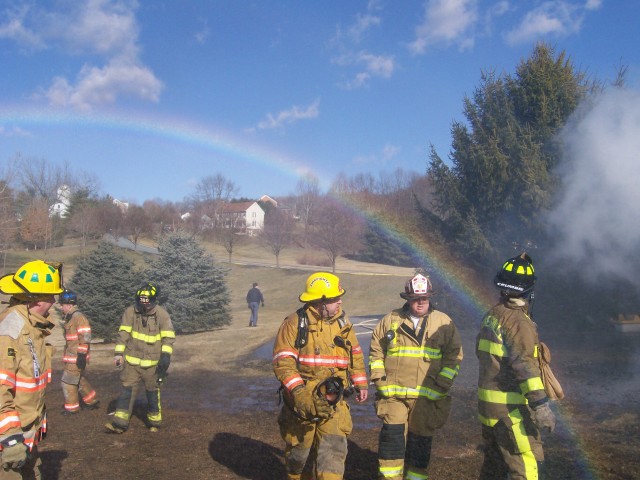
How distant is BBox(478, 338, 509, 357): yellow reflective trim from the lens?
14.4 feet

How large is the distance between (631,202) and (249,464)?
9.64m

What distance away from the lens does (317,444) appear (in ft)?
15.7

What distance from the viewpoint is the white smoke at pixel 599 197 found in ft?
38.6

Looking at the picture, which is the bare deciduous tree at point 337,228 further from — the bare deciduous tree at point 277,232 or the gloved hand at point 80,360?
the gloved hand at point 80,360

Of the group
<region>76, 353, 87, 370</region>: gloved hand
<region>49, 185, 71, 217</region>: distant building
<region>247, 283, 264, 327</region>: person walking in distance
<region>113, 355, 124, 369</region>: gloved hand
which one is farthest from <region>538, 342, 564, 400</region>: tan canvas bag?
<region>49, 185, 71, 217</region>: distant building

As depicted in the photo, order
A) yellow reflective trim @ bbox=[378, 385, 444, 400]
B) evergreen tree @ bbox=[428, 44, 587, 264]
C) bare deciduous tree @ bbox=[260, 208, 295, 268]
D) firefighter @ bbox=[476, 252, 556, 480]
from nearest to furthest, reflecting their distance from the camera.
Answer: firefighter @ bbox=[476, 252, 556, 480]
yellow reflective trim @ bbox=[378, 385, 444, 400]
evergreen tree @ bbox=[428, 44, 587, 264]
bare deciduous tree @ bbox=[260, 208, 295, 268]

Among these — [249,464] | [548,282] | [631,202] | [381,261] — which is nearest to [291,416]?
[249,464]

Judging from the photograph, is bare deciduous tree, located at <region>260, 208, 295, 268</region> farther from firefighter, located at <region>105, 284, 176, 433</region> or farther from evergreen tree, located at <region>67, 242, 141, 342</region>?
firefighter, located at <region>105, 284, 176, 433</region>

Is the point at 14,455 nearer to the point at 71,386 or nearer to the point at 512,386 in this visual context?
the point at 512,386

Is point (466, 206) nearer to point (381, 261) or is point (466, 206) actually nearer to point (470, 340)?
point (470, 340)

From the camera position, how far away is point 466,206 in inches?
684

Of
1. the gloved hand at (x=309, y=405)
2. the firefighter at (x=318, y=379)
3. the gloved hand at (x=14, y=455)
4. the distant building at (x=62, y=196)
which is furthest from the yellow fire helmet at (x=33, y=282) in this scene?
the distant building at (x=62, y=196)

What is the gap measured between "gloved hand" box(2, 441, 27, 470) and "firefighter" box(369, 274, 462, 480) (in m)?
2.83

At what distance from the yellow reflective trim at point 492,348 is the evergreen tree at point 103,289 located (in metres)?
14.6
